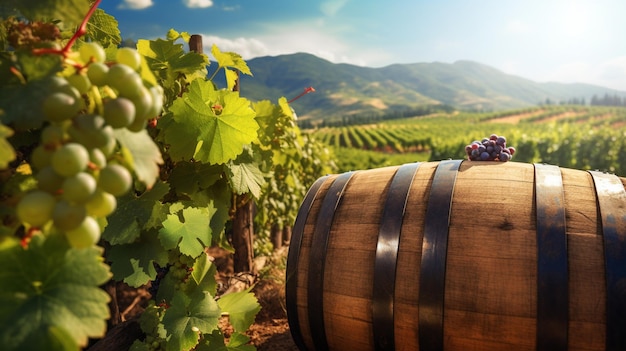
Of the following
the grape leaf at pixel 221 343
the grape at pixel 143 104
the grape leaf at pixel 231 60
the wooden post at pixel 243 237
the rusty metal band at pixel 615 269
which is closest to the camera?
the grape at pixel 143 104

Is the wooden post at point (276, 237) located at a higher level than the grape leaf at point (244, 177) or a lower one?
lower

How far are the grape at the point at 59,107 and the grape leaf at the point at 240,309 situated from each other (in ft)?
5.26

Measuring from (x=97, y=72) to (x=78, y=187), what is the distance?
0.23m

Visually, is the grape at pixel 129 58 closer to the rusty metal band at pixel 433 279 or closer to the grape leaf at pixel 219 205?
the rusty metal band at pixel 433 279

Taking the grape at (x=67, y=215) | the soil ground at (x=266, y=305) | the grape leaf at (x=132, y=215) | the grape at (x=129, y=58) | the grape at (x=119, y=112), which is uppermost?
the grape at (x=129, y=58)

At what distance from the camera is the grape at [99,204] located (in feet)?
2.24

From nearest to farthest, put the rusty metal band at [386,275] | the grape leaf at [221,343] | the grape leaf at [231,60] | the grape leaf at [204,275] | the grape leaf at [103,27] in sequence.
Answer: the grape leaf at [103,27]
the rusty metal band at [386,275]
the grape leaf at [221,343]
the grape leaf at [204,275]
the grape leaf at [231,60]

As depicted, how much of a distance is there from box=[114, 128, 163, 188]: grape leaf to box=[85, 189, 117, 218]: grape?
0.06 m

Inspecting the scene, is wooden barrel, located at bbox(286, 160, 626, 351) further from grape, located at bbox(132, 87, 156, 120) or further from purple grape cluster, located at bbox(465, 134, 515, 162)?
grape, located at bbox(132, 87, 156, 120)

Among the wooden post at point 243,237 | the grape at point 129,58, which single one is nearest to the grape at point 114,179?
the grape at point 129,58

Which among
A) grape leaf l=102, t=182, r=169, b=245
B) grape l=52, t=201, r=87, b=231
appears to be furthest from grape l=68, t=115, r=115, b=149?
grape leaf l=102, t=182, r=169, b=245

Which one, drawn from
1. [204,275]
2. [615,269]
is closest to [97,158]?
[204,275]

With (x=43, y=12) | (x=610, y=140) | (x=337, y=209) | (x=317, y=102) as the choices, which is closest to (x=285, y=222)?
(x=337, y=209)

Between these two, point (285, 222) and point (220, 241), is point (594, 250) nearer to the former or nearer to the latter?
point (220, 241)
